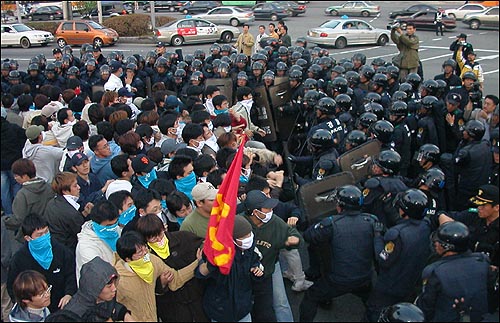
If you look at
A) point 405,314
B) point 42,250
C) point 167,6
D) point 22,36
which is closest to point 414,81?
point 405,314

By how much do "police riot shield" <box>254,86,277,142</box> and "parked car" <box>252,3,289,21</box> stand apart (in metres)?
27.1

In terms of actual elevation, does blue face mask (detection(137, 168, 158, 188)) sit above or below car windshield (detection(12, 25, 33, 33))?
above

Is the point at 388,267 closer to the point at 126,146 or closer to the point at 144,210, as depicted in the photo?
the point at 144,210

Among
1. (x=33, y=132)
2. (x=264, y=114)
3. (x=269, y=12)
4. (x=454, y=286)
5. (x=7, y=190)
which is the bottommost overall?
(x=269, y=12)

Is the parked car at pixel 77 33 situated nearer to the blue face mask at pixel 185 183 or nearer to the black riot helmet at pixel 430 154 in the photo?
the blue face mask at pixel 185 183

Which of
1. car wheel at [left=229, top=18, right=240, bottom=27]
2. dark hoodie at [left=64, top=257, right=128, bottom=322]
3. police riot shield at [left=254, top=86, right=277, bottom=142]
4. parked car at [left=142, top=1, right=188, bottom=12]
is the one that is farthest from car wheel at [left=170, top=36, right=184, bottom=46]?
dark hoodie at [left=64, top=257, right=128, bottom=322]

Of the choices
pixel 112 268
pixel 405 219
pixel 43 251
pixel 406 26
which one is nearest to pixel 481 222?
pixel 405 219

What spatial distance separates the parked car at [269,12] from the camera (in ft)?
115

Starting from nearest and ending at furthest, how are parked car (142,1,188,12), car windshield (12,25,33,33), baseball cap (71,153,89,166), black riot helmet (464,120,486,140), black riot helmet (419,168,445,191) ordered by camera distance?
black riot helmet (419,168,445,191) < baseball cap (71,153,89,166) < black riot helmet (464,120,486,140) < car windshield (12,25,33,33) < parked car (142,1,188,12)

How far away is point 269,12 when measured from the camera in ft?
115

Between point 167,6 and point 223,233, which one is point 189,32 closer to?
point 167,6

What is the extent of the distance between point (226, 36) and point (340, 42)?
5.98m

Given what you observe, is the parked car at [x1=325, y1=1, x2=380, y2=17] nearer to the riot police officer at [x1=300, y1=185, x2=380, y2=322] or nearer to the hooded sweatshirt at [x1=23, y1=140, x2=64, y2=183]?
the hooded sweatshirt at [x1=23, y1=140, x2=64, y2=183]

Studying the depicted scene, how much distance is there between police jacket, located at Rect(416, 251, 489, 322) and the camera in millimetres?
4070
